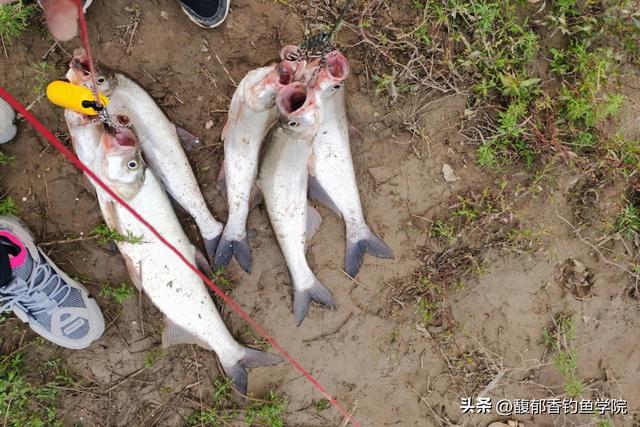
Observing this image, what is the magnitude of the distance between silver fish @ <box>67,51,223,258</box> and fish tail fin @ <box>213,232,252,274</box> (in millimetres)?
81

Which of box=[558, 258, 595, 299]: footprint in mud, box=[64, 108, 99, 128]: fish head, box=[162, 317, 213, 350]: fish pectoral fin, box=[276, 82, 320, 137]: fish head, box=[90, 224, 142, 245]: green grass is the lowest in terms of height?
box=[558, 258, 595, 299]: footprint in mud

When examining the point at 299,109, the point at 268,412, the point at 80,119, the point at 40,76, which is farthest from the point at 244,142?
the point at 268,412

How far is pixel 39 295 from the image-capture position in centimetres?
380

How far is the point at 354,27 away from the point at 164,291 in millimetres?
2606

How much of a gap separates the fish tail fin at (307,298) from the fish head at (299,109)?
1.30 m

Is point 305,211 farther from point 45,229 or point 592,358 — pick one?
point 592,358

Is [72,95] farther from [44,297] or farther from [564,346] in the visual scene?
[564,346]

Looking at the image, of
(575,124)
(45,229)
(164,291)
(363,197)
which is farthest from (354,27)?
(45,229)

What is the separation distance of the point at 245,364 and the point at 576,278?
3004 millimetres

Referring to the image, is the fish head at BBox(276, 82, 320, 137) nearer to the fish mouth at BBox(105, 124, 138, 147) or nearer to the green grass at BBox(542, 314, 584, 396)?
the fish mouth at BBox(105, 124, 138, 147)

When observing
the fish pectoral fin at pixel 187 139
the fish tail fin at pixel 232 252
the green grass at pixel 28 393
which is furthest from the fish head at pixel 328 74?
the green grass at pixel 28 393

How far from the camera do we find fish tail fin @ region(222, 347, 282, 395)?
4.03m

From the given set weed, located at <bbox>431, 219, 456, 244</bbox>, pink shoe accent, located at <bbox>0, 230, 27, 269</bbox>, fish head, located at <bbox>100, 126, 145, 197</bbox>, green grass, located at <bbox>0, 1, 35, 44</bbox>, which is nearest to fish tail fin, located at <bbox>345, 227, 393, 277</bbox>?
weed, located at <bbox>431, 219, 456, 244</bbox>

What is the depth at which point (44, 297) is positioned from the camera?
3.82m
